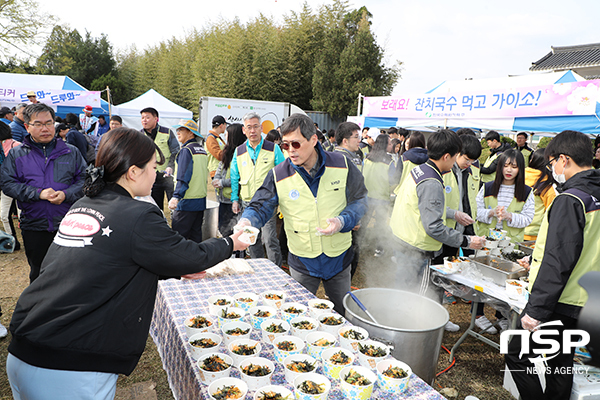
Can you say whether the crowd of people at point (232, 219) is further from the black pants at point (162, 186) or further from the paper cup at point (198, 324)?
the paper cup at point (198, 324)

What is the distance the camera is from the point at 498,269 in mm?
3090

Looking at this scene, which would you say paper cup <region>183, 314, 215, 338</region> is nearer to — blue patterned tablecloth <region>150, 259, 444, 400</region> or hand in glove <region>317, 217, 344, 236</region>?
blue patterned tablecloth <region>150, 259, 444, 400</region>

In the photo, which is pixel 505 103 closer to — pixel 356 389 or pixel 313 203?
pixel 313 203

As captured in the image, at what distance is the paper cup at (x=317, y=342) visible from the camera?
168 centimetres

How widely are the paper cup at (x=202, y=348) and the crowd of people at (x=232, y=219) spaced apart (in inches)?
11.0

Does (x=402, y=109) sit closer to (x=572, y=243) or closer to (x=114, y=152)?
(x=572, y=243)

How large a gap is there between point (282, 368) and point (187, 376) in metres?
0.49

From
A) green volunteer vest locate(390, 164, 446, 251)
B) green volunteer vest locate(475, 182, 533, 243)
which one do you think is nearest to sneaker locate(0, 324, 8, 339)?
green volunteer vest locate(390, 164, 446, 251)

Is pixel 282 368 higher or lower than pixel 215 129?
lower

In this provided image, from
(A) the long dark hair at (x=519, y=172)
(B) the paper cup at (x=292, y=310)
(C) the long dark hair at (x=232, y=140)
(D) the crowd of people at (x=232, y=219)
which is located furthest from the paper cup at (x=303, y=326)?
(C) the long dark hair at (x=232, y=140)

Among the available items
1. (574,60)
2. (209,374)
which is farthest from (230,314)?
(574,60)

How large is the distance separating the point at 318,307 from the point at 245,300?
0.46 meters

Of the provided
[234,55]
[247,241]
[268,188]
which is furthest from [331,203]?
[234,55]

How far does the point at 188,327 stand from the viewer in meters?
1.84
